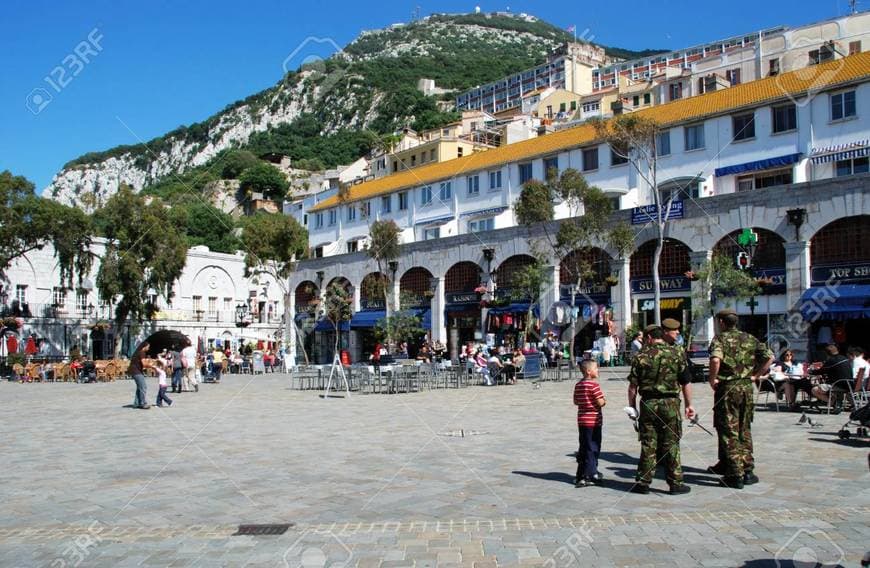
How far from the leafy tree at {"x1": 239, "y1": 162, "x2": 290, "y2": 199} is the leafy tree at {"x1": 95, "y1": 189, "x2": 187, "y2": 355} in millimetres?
79941

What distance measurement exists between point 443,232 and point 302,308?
14186mm

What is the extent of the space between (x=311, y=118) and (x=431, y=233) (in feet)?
422

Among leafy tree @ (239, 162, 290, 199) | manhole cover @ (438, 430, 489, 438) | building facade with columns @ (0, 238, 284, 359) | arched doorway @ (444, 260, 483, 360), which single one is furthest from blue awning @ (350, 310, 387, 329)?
leafy tree @ (239, 162, 290, 199)

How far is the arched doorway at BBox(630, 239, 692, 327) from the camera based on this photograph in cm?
3350

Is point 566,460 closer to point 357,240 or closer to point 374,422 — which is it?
point 374,422

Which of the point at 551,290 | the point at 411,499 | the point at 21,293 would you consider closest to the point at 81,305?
the point at 21,293

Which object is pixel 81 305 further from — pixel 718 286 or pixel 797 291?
Result: pixel 797 291

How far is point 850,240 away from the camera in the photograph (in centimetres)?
2881

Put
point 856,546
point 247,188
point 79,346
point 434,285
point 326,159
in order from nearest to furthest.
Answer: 1. point 856,546
2. point 434,285
3. point 79,346
4. point 247,188
5. point 326,159

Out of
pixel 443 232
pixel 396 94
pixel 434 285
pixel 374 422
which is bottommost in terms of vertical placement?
pixel 374 422

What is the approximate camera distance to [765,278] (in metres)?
30.3

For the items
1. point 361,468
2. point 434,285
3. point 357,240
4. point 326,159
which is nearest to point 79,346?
point 357,240

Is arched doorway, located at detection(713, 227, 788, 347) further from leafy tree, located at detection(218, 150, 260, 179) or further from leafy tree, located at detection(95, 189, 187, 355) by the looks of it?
leafy tree, located at detection(218, 150, 260, 179)

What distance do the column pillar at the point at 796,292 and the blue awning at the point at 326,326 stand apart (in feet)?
92.2
